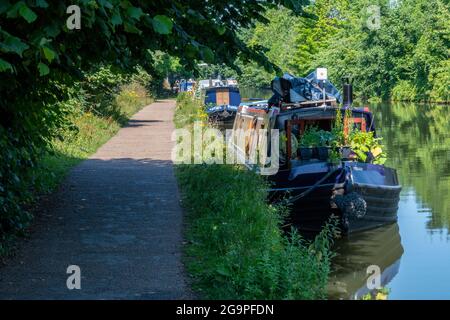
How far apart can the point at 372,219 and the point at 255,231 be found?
5.80 meters

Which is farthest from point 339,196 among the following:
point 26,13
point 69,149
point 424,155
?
point 424,155

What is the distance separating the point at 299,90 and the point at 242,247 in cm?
991

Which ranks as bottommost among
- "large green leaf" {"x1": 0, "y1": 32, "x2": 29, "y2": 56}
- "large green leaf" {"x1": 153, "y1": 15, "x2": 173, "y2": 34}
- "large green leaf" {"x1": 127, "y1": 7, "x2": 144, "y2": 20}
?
"large green leaf" {"x1": 0, "y1": 32, "x2": 29, "y2": 56}

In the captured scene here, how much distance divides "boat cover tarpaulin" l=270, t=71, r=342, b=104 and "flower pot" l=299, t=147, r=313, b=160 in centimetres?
262

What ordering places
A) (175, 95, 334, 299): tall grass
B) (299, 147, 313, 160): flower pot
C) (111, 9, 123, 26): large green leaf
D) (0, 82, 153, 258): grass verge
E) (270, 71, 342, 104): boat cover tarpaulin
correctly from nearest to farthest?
(111, 9, 123, 26): large green leaf < (175, 95, 334, 299): tall grass < (0, 82, 153, 258): grass verge < (299, 147, 313, 160): flower pot < (270, 71, 342, 104): boat cover tarpaulin

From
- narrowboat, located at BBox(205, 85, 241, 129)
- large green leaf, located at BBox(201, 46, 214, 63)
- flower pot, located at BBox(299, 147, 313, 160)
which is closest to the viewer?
large green leaf, located at BBox(201, 46, 214, 63)

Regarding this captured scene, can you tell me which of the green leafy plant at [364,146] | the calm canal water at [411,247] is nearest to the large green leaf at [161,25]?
the calm canal water at [411,247]

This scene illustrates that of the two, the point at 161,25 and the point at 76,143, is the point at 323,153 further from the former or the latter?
the point at 76,143

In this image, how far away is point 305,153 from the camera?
1524cm

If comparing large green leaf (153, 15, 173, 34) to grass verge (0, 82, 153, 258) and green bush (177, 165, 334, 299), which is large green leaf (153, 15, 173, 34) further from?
grass verge (0, 82, 153, 258)

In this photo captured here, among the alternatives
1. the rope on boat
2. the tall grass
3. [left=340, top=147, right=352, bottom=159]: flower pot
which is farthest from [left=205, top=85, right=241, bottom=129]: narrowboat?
the tall grass

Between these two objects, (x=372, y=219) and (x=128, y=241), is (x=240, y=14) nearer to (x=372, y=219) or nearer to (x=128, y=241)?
(x=128, y=241)

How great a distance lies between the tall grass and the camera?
288 inches

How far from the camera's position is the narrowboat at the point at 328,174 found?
14391mm
